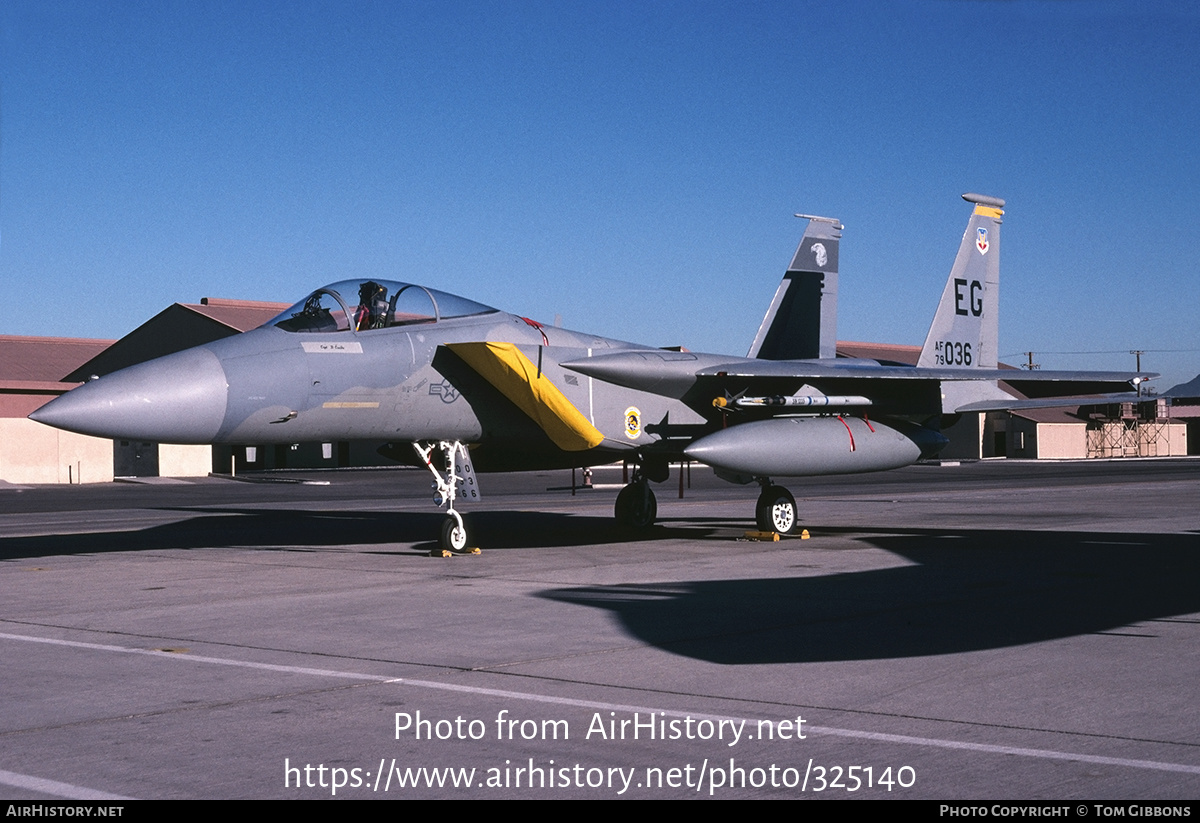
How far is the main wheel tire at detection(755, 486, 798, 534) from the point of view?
16.0 meters

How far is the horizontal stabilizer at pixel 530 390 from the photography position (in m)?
13.2

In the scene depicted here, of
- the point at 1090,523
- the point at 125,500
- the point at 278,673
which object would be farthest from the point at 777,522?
the point at 125,500

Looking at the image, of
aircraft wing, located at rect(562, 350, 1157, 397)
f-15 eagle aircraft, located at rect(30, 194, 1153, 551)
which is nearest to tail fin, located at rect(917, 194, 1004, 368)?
f-15 eagle aircraft, located at rect(30, 194, 1153, 551)

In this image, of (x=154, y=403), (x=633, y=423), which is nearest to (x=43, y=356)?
(x=633, y=423)

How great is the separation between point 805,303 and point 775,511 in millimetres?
5036

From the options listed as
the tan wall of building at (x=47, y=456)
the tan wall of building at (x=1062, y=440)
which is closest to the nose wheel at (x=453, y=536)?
the tan wall of building at (x=47, y=456)

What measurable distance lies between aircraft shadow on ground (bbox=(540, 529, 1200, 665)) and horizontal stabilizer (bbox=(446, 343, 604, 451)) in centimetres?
351

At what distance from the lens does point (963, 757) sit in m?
4.75

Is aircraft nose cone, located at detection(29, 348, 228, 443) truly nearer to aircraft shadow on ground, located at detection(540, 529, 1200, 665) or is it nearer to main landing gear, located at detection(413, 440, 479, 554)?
main landing gear, located at detection(413, 440, 479, 554)

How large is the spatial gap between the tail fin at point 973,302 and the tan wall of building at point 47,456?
3214cm

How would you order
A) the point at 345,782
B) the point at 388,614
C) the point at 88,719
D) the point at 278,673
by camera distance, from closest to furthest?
the point at 345,782, the point at 88,719, the point at 278,673, the point at 388,614

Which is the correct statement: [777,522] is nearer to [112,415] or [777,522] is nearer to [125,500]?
[112,415]

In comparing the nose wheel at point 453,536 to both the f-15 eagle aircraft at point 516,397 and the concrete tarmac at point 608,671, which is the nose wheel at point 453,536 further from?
the concrete tarmac at point 608,671

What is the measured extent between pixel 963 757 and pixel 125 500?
2804 cm
